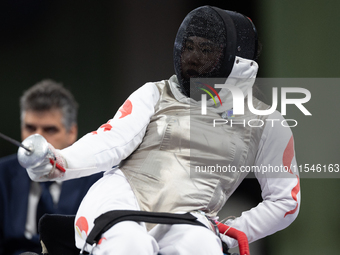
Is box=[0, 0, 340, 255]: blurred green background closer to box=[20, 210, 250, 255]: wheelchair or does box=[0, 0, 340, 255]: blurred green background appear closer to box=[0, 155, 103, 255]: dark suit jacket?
box=[0, 155, 103, 255]: dark suit jacket

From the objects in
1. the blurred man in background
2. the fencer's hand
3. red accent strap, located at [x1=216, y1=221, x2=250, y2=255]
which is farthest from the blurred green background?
the fencer's hand

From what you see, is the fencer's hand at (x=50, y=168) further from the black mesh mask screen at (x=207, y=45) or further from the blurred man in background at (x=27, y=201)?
the blurred man in background at (x=27, y=201)

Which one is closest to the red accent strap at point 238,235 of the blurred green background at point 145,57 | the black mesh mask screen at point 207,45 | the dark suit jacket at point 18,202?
the black mesh mask screen at point 207,45

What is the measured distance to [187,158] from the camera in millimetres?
1264

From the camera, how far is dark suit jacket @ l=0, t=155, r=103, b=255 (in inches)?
63.4

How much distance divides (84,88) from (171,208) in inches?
67.9

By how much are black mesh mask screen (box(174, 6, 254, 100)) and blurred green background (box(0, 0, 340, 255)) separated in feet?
3.33

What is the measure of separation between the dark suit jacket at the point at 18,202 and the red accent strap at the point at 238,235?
59cm

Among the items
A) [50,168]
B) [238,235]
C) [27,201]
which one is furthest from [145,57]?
[50,168]

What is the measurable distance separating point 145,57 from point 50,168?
1882 millimetres

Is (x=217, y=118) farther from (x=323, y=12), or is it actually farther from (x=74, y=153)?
(x=323, y=12)

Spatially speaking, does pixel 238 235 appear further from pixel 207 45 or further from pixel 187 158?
pixel 207 45

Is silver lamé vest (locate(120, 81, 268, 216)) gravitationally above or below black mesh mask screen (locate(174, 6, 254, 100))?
below

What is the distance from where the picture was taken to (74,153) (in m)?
1.10
